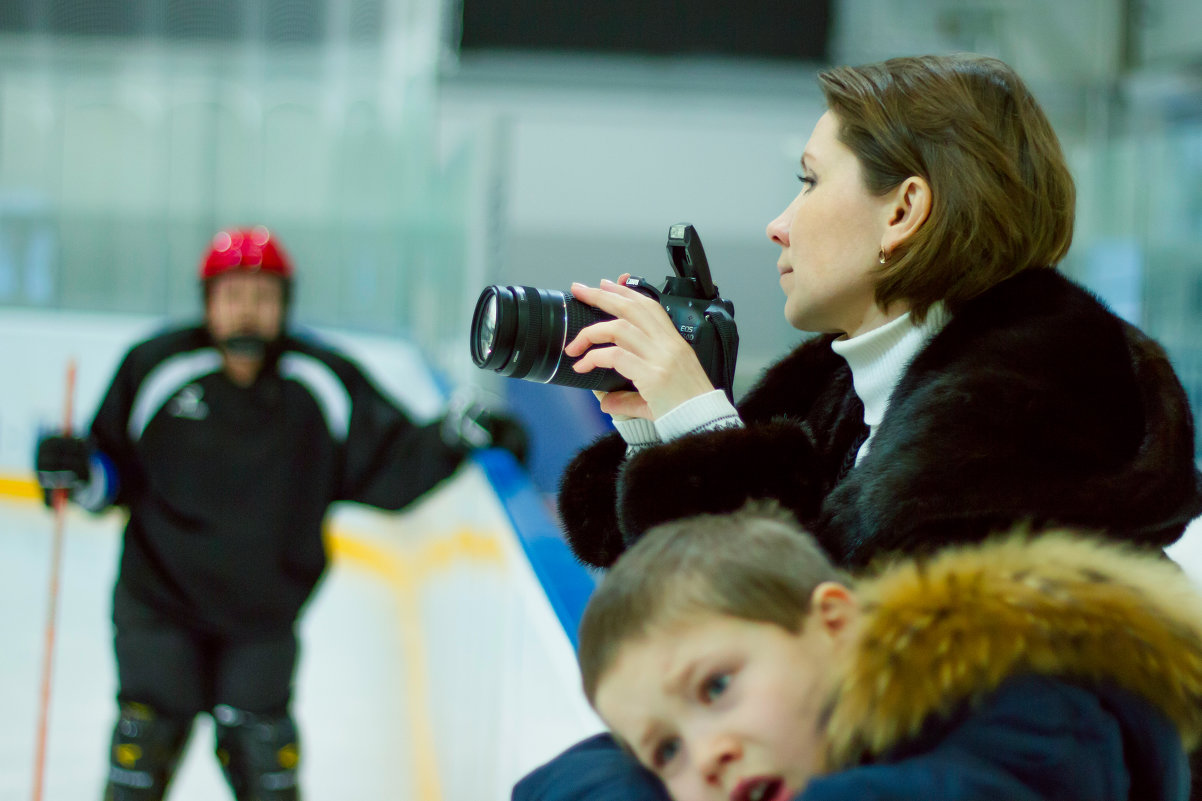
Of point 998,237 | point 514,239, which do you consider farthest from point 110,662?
point 514,239

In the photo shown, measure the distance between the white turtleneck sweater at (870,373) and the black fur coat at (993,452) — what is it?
28 millimetres

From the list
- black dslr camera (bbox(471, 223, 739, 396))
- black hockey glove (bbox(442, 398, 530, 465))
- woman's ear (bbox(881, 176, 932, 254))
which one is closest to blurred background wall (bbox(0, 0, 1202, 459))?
black hockey glove (bbox(442, 398, 530, 465))

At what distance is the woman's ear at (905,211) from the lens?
84 centimetres

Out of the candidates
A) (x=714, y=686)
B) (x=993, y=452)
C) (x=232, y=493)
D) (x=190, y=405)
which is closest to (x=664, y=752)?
(x=714, y=686)

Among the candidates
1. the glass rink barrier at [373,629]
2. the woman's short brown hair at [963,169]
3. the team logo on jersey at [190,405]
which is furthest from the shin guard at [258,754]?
the woman's short brown hair at [963,169]

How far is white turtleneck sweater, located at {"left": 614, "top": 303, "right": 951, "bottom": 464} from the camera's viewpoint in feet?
2.76

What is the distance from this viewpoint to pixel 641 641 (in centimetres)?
56

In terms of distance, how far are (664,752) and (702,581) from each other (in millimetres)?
85

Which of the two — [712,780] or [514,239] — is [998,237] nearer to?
[712,780]

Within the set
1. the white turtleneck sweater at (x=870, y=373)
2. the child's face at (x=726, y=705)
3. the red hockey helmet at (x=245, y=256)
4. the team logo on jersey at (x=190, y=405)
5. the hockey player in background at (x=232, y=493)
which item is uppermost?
the white turtleneck sweater at (x=870, y=373)

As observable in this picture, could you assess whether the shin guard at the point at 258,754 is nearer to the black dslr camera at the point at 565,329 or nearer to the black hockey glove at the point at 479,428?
the black hockey glove at the point at 479,428

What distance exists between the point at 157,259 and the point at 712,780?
567cm

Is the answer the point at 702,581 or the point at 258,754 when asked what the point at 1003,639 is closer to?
the point at 702,581

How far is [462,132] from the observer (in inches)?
219
